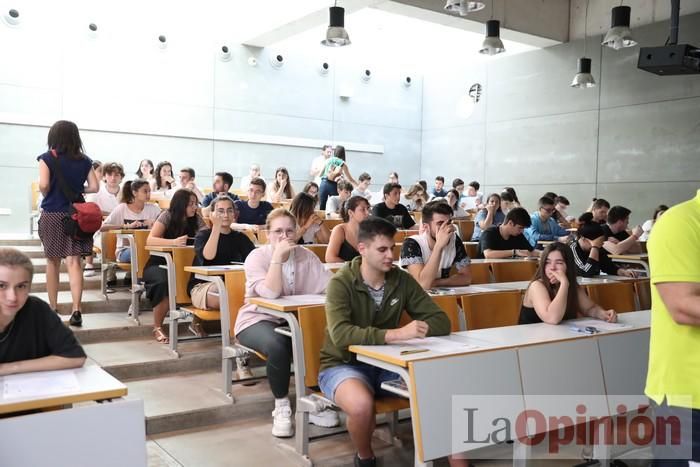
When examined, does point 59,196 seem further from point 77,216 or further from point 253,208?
point 253,208

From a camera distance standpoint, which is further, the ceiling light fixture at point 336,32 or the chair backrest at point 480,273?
the ceiling light fixture at point 336,32

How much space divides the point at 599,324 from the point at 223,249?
2.67 m

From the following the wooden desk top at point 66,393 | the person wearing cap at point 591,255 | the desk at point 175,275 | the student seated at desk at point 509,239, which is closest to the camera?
the wooden desk top at point 66,393

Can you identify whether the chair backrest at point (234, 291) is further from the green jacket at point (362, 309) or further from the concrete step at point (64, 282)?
the concrete step at point (64, 282)

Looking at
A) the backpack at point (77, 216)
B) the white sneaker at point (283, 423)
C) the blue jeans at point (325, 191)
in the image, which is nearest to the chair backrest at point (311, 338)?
the white sneaker at point (283, 423)

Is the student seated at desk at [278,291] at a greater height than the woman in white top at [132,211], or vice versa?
the woman in white top at [132,211]

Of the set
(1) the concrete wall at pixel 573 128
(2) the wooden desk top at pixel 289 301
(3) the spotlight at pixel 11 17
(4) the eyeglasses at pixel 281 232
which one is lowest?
(2) the wooden desk top at pixel 289 301

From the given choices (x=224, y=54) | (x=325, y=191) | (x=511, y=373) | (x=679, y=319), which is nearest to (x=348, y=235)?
(x=511, y=373)

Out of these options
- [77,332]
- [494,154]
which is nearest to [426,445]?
[77,332]

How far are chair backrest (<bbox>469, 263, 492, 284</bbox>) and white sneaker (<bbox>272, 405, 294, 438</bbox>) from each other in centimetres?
205

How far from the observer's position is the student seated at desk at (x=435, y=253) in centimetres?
417

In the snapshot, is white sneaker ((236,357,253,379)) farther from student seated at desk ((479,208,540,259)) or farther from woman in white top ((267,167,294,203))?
woman in white top ((267,167,294,203))

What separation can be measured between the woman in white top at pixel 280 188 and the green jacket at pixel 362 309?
5855 millimetres

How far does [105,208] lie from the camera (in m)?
6.93
